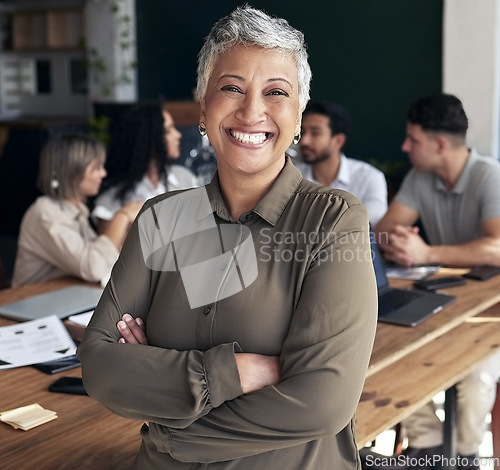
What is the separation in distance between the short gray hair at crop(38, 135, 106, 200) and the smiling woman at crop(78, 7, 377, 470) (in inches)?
73.5

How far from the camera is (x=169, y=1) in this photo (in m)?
7.29

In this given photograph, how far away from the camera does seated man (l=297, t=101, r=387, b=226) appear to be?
14.0ft

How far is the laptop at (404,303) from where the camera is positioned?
2.24m

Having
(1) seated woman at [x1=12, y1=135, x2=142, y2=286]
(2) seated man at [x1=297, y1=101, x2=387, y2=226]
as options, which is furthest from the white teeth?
(2) seated man at [x1=297, y1=101, x2=387, y2=226]

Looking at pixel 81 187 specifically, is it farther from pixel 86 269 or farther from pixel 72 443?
pixel 72 443

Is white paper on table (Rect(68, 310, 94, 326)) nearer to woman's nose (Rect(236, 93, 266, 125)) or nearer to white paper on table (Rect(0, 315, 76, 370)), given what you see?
white paper on table (Rect(0, 315, 76, 370))

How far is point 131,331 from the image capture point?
1445 mm

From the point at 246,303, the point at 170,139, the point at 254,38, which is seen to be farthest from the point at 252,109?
the point at 170,139

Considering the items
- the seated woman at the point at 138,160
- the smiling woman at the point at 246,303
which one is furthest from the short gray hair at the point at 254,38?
the seated woman at the point at 138,160

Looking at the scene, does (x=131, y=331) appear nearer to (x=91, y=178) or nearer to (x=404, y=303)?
(x=404, y=303)

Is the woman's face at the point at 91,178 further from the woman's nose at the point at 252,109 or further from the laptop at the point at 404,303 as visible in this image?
the woman's nose at the point at 252,109

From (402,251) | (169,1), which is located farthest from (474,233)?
(169,1)

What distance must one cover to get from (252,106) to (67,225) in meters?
1.94

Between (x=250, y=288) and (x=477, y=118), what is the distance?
13.7 feet
